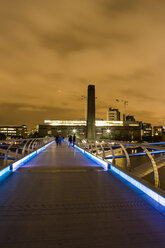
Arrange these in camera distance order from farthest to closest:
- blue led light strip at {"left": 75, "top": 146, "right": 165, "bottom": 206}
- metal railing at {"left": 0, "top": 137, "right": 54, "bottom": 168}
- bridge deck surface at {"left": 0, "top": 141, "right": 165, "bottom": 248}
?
metal railing at {"left": 0, "top": 137, "right": 54, "bottom": 168} → blue led light strip at {"left": 75, "top": 146, "right": 165, "bottom": 206} → bridge deck surface at {"left": 0, "top": 141, "right": 165, "bottom": 248}

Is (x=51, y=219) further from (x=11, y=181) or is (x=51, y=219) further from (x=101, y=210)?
(x=11, y=181)

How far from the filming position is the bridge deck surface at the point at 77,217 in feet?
8.36

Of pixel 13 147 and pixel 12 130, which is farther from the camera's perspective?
pixel 12 130

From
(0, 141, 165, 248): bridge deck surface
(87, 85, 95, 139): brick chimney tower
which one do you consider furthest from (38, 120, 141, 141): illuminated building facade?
(0, 141, 165, 248): bridge deck surface

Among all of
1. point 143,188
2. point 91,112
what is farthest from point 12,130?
point 143,188

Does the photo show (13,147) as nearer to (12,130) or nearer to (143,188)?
(143,188)

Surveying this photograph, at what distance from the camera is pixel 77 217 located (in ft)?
10.6

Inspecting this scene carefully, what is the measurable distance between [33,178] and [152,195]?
11.3 feet

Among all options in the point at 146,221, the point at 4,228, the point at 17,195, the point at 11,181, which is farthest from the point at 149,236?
the point at 11,181

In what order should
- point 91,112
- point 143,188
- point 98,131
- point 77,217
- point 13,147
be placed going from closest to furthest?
point 77,217, point 143,188, point 13,147, point 91,112, point 98,131

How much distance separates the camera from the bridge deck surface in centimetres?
255

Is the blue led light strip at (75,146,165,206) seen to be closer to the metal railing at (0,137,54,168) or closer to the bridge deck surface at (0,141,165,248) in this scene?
the bridge deck surface at (0,141,165,248)

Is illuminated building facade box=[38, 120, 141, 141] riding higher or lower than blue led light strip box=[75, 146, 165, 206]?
higher

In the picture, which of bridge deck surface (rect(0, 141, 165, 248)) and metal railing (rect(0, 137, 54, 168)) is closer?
bridge deck surface (rect(0, 141, 165, 248))
